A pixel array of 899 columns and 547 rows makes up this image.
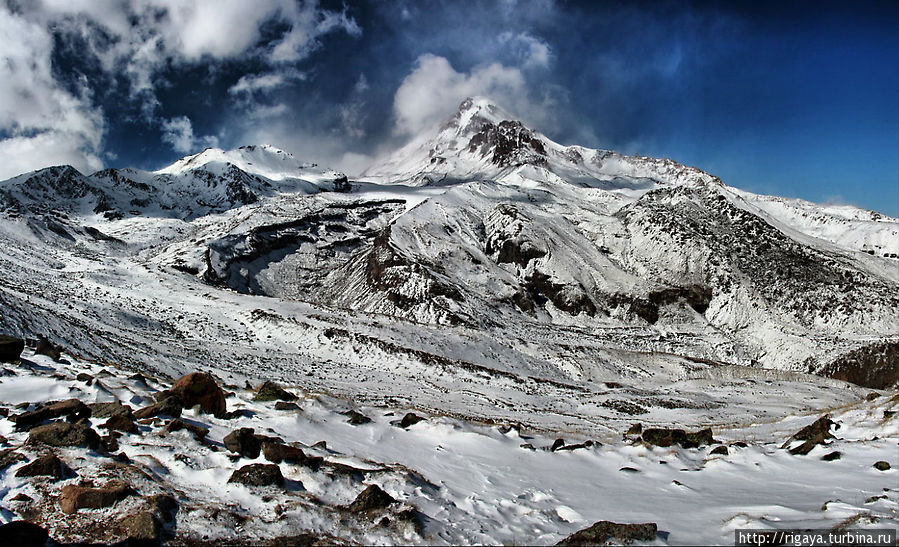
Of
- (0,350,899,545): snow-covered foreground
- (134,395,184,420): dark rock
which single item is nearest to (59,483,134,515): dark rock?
(0,350,899,545): snow-covered foreground

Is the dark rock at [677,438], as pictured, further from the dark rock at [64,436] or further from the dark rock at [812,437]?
the dark rock at [64,436]

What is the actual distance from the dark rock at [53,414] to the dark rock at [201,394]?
2356 mm

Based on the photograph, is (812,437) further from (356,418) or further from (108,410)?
(108,410)

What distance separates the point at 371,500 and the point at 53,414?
7.61 m

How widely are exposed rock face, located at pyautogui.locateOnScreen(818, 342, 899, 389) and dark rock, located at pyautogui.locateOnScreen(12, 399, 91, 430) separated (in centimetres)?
6711

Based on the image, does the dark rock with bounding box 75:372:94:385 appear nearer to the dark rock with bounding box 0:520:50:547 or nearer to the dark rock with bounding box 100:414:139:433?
the dark rock with bounding box 100:414:139:433

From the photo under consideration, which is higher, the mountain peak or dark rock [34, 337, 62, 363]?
the mountain peak

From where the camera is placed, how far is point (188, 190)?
150 metres

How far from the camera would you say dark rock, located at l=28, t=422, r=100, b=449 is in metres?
9.15

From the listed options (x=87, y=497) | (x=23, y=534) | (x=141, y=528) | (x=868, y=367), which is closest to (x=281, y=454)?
(x=141, y=528)

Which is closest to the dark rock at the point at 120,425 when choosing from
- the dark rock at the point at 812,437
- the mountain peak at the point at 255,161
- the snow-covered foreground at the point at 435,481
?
the snow-covered foreground at the point at 435,481

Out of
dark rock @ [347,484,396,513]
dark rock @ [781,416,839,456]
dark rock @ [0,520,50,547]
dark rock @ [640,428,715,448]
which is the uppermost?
dark rock @ [781,416,839,456]

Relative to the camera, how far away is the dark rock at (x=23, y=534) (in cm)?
614

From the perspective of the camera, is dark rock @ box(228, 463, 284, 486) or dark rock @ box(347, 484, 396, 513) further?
dark rock @ box(228, 463, 284, 486)
